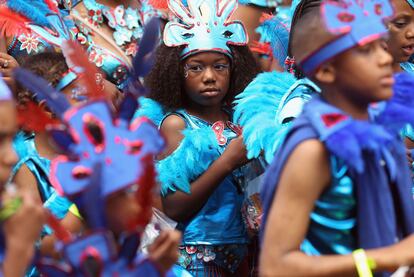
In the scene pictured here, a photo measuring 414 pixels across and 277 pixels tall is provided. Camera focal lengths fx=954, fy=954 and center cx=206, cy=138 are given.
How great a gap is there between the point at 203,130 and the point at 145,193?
1.53m

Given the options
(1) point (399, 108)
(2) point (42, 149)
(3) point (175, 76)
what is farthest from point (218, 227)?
(1) point (399, 108)

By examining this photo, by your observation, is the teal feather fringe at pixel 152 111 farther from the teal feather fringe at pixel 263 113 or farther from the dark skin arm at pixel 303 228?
the dark skin arm at pixel 303 228

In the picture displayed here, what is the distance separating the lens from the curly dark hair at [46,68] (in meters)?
3.86

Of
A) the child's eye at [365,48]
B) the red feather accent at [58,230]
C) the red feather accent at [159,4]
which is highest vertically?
the child's eye at [365,48]

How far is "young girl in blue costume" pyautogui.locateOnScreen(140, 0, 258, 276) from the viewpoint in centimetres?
423

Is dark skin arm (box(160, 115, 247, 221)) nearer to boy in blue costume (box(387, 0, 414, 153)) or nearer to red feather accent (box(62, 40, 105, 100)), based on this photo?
boy in blue costume (box(387, 0, 414, 153))

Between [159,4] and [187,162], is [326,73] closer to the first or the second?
[187,162]

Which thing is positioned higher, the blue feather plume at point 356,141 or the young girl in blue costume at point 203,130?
the blue feather plume at point 356,141

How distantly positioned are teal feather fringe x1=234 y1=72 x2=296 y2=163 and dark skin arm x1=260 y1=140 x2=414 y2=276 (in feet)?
3.31

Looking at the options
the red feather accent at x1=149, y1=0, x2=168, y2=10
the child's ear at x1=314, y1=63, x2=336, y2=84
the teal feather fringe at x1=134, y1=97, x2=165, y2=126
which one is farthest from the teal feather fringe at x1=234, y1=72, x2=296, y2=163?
the red feather accent at x1=149, y1=0, x2=168, y2=10

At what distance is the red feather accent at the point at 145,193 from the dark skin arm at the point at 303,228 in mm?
365

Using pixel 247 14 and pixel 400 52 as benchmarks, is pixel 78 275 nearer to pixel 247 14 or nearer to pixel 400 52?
pixel 400 52

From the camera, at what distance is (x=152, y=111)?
455cm

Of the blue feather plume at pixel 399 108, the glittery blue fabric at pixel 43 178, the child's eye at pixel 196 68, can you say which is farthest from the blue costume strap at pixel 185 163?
the blue feather plume at pixel 399 108
